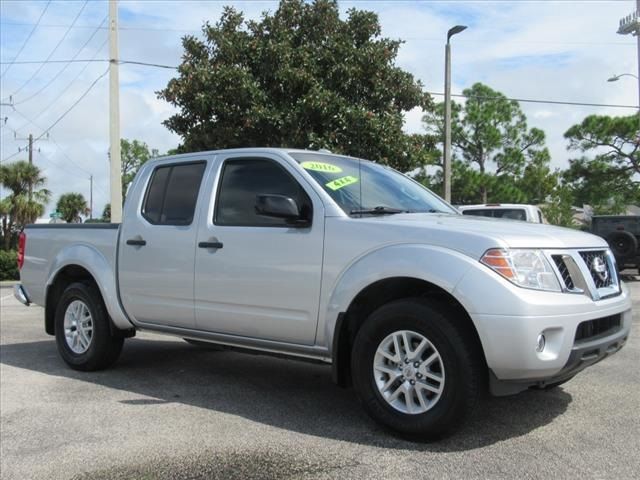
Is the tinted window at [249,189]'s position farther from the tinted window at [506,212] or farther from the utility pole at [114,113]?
the utility pole at [114,113]

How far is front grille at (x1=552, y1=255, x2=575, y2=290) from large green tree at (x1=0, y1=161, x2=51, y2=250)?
26.6 metres

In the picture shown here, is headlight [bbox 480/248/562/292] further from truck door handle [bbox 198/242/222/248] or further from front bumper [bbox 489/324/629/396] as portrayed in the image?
truck door handle [bbox 198/242/222/248]

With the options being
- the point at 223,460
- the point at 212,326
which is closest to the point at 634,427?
the point at 223,460

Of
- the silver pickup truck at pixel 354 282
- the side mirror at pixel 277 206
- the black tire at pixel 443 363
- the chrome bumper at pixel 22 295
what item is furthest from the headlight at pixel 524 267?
the chrome bumper at pixel 22 295

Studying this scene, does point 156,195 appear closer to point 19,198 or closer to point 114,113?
point 114,113

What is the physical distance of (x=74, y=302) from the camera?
6.34m

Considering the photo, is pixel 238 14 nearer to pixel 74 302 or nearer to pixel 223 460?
pixel 74 302

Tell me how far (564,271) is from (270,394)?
8.34 feet

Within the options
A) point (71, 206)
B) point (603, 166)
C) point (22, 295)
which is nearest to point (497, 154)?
point (603, 166)

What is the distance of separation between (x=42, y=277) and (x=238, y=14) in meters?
10.7

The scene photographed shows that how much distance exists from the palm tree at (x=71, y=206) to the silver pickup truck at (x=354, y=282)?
135ft

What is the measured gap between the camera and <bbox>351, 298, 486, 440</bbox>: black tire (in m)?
3.83

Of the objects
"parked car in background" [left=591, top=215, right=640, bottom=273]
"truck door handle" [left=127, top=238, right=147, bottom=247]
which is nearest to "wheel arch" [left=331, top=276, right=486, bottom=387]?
"truck door handle" [left=127, top=238, right=147, bottom=247]

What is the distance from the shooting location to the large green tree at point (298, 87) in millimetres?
14133
